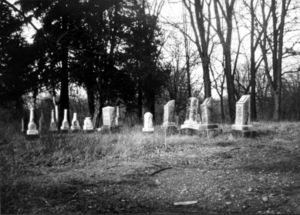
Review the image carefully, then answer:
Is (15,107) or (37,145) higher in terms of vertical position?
(15,107)

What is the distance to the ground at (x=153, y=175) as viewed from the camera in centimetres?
571

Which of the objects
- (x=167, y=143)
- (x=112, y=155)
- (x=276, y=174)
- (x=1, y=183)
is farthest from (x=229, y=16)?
(x=1, y=183)

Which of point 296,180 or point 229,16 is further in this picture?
point 229,16

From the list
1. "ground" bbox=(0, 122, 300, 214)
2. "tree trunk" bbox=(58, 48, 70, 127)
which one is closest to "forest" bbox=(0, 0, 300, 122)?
"tree trunk" bbox=(58, 48, 70, 127)

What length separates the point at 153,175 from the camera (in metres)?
7.55

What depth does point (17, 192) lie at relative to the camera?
610cm

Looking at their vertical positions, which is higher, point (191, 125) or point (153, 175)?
point (191, 125)

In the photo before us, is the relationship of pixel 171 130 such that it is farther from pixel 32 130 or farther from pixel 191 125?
pixel 32 130

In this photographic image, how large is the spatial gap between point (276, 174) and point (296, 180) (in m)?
0.55

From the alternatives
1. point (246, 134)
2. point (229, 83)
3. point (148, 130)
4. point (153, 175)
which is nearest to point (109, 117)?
point (148, 130)

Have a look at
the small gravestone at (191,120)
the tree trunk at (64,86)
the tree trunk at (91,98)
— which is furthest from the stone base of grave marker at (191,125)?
the tree trunk at (91,98)

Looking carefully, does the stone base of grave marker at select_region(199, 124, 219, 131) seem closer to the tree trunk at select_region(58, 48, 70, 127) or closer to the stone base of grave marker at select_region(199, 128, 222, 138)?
the stone base of grave marker at select_region(199, 128, 222, 138)

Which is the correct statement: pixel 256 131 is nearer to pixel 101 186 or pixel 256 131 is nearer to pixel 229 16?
pixel 101 186

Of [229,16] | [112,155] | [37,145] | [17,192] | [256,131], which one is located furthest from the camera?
[229,16]
